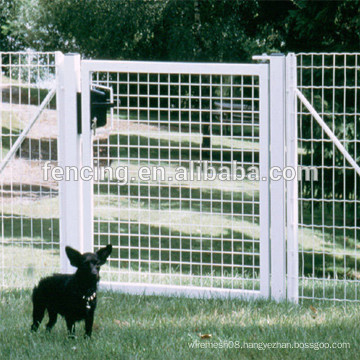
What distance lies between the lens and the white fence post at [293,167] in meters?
5.65

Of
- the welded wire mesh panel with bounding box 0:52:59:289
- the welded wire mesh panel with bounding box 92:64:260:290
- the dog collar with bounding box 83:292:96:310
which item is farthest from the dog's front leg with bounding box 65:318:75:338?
the welded wire mesh panel with bounding box 92:64:260:290

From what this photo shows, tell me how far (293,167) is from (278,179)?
15cm

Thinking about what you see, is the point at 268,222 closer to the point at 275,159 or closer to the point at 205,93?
the point at 275,159

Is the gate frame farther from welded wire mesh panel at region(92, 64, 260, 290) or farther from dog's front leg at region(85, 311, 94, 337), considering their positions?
dog's front leg at region(85, 311, 94, 337)

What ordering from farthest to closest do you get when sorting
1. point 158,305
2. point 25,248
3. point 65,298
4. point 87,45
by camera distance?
1. point 87,45
2. point 25,248
3. point 158,305
4. point 65,298

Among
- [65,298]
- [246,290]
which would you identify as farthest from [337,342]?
[65,298]

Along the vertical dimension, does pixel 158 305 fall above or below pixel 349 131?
below

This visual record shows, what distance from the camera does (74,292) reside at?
4477 millimetres

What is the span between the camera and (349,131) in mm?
9930

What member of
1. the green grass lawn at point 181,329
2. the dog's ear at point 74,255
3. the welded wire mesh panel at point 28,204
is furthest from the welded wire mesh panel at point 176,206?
the dog's ear at point 74,255

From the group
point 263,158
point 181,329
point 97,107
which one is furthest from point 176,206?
point 181,329

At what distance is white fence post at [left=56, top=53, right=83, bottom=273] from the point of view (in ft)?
19.4

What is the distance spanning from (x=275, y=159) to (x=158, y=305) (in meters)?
1.44

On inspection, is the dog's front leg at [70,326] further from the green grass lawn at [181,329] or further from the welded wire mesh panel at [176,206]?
the welded wire mesh panel at [176,206]
